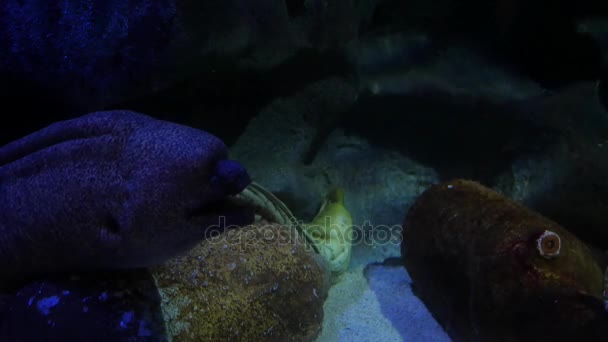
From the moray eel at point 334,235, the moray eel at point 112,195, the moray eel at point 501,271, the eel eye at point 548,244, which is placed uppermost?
the moray eel at point 112,195

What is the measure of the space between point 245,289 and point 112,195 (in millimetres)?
942

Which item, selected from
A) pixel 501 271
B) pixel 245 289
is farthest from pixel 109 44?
pixel 501 271

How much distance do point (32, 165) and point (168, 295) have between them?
82 cm

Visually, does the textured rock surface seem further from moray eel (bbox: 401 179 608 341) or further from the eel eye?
the eel eye

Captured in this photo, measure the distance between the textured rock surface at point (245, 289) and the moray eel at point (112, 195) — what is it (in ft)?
1.47

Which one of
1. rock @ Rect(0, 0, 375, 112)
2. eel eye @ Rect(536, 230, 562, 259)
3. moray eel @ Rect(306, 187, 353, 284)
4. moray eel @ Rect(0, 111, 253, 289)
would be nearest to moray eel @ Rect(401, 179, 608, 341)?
eel eye @ Rect(536, 230, 562, 259)

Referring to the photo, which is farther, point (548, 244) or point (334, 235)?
point (334, 235)

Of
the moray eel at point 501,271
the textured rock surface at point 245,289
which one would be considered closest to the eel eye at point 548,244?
the moray eel at point 501,271

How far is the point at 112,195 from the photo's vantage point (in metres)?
1.58

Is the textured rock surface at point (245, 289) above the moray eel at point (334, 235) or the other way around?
above

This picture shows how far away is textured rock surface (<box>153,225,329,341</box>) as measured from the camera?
6.75ft

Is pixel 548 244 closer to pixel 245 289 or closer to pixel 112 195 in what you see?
pixel 245 289

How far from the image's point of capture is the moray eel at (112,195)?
153cm

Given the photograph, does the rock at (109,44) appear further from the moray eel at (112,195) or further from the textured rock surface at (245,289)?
the textured rock surface at (245,289)
